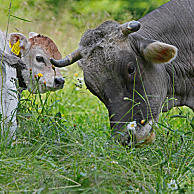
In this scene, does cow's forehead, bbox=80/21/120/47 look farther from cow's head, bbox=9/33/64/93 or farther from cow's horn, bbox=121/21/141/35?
cow's head, bbox=9/33/64/93

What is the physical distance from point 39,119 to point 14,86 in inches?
16.1

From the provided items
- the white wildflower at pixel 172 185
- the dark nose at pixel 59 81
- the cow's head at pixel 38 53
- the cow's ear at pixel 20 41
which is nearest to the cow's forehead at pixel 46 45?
the cow's head at pixel 38 53

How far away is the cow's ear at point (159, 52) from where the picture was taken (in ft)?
12.8

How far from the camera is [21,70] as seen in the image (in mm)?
4477

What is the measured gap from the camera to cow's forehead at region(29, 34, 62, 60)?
5.81 meters

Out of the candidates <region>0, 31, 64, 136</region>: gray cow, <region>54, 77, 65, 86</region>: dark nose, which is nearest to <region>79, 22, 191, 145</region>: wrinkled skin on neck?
<region>0, 31, 64, 136</region>: gray cow

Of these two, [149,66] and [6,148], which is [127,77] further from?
[6,148]

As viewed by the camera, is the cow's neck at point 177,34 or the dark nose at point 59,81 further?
the dark nose at point 59,81

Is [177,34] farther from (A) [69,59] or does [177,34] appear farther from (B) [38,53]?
(B) [38,53]

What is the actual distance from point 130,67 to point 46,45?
89.3 inches

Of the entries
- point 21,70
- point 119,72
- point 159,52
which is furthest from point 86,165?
point 21,70

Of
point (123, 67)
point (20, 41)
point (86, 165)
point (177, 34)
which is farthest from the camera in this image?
point (20, 41)

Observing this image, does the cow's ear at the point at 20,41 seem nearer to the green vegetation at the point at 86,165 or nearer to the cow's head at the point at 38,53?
the cow's head at the point at 38,53

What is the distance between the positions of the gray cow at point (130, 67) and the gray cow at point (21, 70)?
47 centimetres
